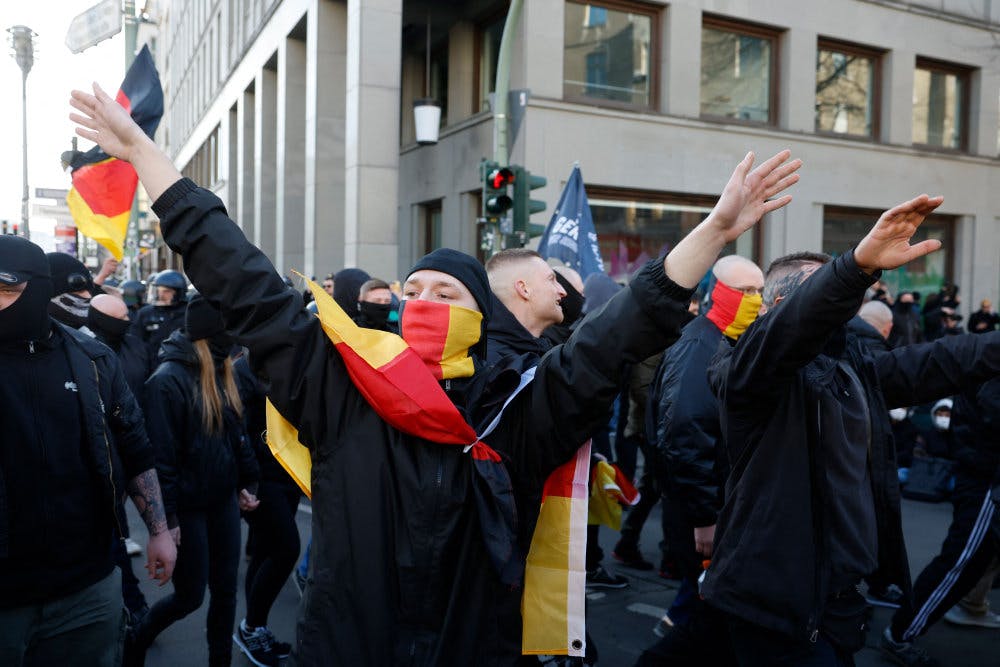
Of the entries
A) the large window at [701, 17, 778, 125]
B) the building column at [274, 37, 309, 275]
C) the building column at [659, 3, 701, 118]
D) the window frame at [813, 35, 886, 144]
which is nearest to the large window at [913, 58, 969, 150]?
the window frame at [813, 35, 886, 144]

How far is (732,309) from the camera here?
450 centimetres

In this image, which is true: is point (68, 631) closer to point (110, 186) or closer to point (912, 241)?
point (110, 186)

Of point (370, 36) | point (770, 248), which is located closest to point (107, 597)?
point (370, 36)

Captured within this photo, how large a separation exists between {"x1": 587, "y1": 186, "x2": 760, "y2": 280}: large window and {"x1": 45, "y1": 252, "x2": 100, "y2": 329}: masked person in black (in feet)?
38.1

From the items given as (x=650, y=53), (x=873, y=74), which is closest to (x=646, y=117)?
(x=650, y=53)

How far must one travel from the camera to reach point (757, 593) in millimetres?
2916

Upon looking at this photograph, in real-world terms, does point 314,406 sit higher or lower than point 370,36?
lower

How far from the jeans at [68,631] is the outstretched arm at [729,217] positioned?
7.73 feet

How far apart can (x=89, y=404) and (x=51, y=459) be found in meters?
0.23

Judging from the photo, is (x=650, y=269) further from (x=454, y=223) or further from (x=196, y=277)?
(x=454, y=223)

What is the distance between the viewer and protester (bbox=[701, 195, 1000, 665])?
286 centimetres

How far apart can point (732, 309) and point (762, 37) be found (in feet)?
48.6

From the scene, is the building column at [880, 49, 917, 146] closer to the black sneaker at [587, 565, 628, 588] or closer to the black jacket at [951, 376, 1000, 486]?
the black jacket at [951, 376, 1000, 486]

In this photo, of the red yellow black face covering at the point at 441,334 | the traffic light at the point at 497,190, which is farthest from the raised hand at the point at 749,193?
the traffic light at the point at 497,190
